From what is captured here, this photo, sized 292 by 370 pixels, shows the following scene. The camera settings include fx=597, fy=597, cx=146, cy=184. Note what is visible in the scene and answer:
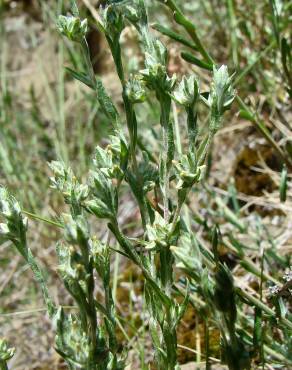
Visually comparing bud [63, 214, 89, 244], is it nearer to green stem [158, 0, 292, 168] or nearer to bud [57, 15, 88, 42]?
bud [57, 15, 88, 42]

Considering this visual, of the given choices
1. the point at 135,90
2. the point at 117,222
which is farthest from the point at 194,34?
the point at 117,222

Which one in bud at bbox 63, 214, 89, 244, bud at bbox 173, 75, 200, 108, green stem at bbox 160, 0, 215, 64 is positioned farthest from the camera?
green stem at bbox 160, 0, 215, 64

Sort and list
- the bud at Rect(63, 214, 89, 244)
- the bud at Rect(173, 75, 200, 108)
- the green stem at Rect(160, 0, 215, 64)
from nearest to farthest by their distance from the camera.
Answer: the bud at Rect(63, 214, 89, 244) → the bud at Rect(173, 75, 200, 108) → the green stem at Rect(160, 0, 215, 64)

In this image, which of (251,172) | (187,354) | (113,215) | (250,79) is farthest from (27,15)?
(113,215)

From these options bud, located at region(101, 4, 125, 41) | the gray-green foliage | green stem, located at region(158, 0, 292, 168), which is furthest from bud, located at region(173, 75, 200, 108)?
green stem, located at region(158, 0, 292, 168)

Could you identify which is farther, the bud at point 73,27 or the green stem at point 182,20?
the green stem at point 182,20

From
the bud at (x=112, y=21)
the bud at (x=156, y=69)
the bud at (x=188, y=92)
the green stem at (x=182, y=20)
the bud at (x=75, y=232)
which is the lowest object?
the bud at (x=75, y=232)

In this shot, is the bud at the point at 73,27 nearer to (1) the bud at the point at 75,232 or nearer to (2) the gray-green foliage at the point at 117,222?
(2) the gray-green foliage at the point at 117,222

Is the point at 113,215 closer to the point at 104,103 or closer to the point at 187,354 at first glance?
the point at 104,103

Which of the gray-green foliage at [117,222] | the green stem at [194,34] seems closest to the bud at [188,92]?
the gray-green foliage at [117,222]
